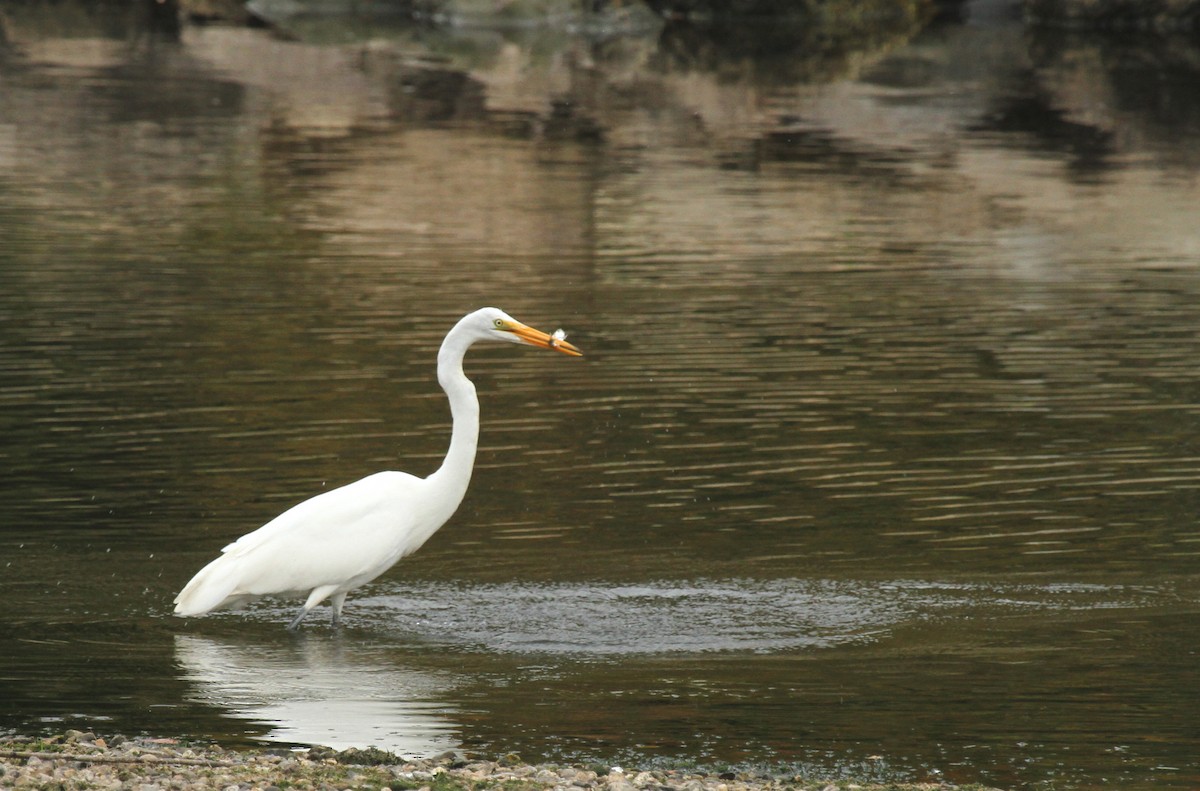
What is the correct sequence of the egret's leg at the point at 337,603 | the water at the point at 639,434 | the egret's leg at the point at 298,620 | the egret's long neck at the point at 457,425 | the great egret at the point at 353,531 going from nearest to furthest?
the water at the point at 639,434 → the great egret at the point at 353,531 → the egret's leg at the point at 298,620 → the egret's leg at the point at 337,603 → the egret's long neck at the point at 457,425

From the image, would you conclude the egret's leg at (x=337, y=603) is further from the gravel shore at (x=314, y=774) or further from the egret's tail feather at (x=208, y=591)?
the gravel shore at (x=314, y=774)

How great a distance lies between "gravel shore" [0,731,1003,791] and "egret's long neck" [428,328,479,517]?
9.87 feet

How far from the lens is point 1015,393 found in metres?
16.5

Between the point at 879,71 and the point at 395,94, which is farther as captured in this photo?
the point at 879,71

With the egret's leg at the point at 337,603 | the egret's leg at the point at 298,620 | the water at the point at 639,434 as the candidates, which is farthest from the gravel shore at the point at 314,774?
the egret's leg at the point at 337,603

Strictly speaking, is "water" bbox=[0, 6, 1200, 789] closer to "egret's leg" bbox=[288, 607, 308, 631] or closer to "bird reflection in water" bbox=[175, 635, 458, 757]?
"bird reflection in water" bbox=[175, 635, 458, 757]

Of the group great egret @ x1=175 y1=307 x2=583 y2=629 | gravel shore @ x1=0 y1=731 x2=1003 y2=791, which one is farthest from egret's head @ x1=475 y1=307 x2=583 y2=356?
gravel shore @ x1=0 y1=731 x2=1003 y2=791

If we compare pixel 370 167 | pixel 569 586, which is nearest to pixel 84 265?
pixel 370 167

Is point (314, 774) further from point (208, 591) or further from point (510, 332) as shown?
point (510, 332)

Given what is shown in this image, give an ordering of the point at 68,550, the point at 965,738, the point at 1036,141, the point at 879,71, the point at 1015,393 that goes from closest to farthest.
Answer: the point at 965,738
the point at 68,550
the point at 1015,393
the point at 1036,141
the point at 879,71

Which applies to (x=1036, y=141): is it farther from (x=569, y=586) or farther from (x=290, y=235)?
(x=569, y=586)

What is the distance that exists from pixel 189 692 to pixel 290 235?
15.2 metres

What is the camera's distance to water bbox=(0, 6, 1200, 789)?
9195 millimetres

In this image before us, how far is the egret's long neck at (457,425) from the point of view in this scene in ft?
36.1
